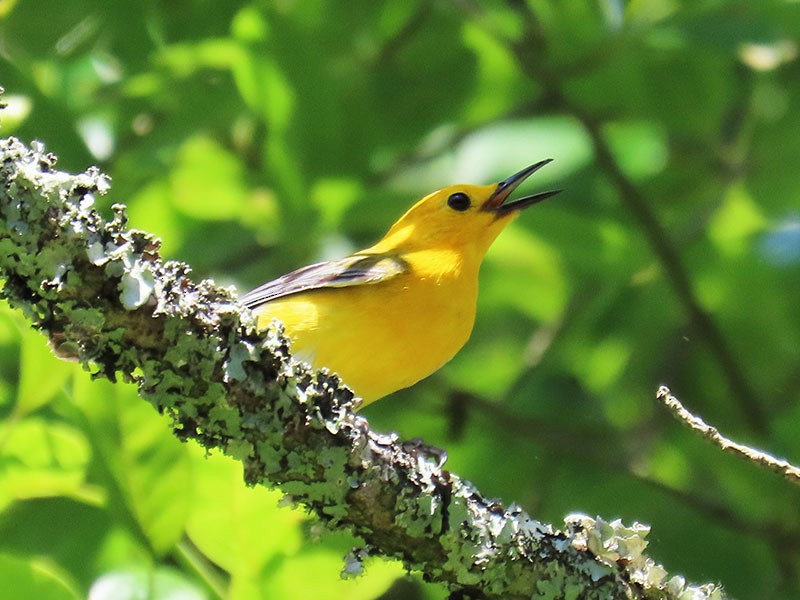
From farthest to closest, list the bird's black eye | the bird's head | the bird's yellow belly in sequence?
1. the bird's black eye
2. the bird's head
3. the bird's yellow belly

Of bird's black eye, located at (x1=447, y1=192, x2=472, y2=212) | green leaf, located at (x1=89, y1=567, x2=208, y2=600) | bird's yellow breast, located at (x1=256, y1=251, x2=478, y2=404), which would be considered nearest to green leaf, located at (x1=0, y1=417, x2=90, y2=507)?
green leaf, located at (x1=89, y1=567, x2=208, y2=600)

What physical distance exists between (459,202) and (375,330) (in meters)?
1.52

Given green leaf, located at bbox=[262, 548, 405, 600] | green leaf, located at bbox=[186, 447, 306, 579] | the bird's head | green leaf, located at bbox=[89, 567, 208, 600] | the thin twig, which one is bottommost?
green leaf, located at bbox=[89, 567, 208, 600]

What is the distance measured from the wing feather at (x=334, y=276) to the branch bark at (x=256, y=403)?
1891 mm

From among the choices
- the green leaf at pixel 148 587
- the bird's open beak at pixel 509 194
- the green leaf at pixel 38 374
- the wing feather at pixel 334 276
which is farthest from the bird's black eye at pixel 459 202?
the green leaf at pixel 148 587

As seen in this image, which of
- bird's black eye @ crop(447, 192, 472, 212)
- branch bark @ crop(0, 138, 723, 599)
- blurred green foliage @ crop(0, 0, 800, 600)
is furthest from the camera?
bird's black eye @ crop(447, 192, 472, 212)

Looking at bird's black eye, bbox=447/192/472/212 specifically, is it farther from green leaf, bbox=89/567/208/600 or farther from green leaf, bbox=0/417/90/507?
green leaf, bbox=89/567/208/600

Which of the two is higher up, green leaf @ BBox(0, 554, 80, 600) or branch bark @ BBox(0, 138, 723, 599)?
branch bark @ BBox(0, 138, 723, 599)

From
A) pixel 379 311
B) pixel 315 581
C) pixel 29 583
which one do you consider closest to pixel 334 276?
A: pixel 379 311

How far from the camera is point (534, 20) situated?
608 cm

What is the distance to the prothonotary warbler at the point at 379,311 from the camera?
475 cm

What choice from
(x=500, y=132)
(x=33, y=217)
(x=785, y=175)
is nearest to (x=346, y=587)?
(x=33, y=217)

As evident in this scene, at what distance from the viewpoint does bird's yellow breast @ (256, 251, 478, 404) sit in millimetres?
4734

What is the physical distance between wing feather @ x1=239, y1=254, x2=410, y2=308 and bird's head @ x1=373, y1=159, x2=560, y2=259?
1.99 feet
